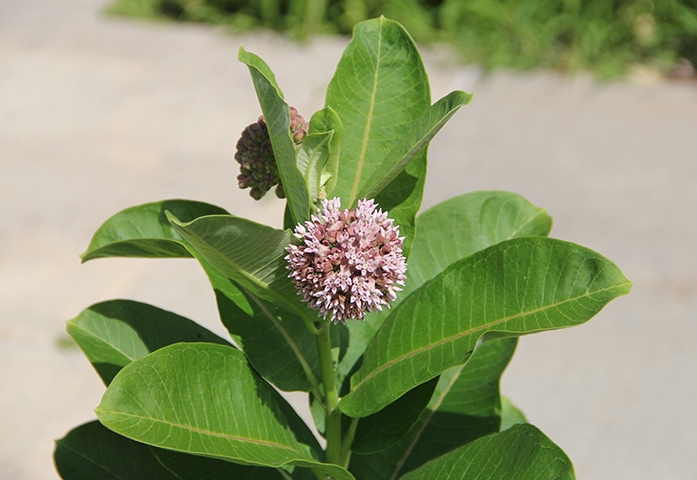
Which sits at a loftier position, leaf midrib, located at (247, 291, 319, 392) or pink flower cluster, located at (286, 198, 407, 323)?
pink flower cluster, located at (286, 198, 407, 323)

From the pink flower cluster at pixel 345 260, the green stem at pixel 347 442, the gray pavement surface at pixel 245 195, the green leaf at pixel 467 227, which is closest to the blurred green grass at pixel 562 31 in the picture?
the gray pavement surface at pixel 245 195

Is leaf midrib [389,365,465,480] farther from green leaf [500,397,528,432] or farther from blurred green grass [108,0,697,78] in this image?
blurred green grass [108,0,697,78]

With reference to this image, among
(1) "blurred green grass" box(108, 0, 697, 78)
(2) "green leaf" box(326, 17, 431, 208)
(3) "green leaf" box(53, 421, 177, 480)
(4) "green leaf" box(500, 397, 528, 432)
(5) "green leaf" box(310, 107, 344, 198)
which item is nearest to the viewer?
(5) "green leaf" box(310, 107, 344, 198)

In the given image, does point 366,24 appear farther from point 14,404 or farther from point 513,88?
point 513,88

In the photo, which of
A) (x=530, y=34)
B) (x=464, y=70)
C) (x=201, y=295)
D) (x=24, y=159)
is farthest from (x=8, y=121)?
(x=530, y=34)

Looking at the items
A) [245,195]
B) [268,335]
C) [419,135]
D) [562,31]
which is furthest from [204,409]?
[562,31]

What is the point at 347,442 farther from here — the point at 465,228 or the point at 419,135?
the point at 419,135

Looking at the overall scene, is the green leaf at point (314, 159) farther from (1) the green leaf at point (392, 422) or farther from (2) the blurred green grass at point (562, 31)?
(2) the blurred green grass at point (562, 31)

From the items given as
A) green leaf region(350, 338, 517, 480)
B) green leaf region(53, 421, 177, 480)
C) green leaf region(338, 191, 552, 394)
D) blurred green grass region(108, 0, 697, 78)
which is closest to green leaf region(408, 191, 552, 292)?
green leaf region(338, 191, 552, 394)
